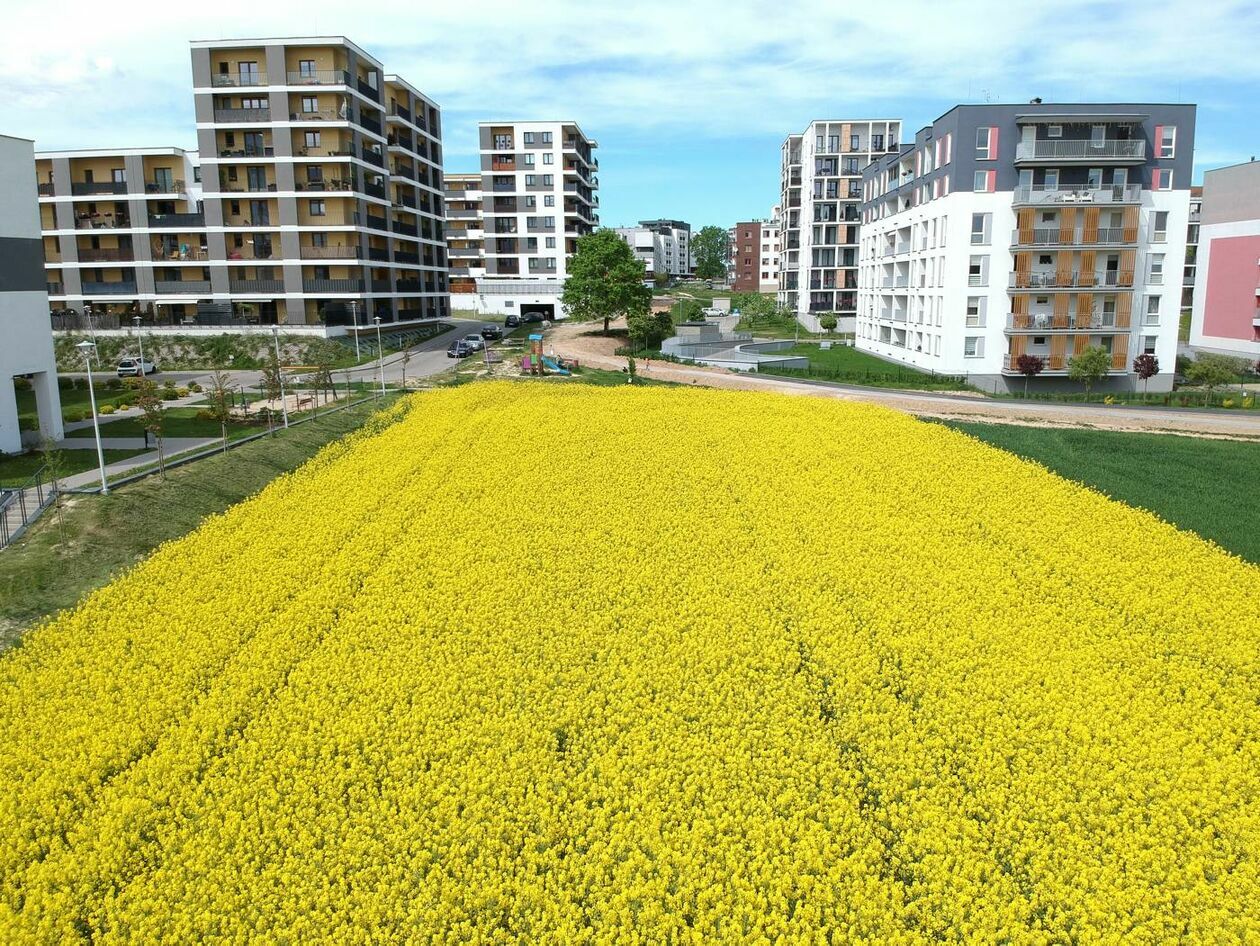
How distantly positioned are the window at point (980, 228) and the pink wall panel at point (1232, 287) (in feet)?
115

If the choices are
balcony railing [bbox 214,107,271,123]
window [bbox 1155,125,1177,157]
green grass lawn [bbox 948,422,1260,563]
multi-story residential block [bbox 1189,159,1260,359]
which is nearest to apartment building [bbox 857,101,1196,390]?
window [bbox 1155,125,1177,157]

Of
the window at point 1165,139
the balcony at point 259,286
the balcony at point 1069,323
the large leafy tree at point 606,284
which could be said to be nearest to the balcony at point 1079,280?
the balcony at point 1069,323

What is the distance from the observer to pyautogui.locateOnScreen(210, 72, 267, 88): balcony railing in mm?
68625

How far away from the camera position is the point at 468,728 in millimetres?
15109

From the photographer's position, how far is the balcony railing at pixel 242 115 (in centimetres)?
6888

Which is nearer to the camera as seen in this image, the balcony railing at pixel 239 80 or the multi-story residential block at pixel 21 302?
the multi-story residential block at pixel 21 302

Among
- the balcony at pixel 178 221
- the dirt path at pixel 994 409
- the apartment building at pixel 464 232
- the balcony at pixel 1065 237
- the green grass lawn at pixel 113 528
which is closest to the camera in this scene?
the green grass lawn at pixel 113 528

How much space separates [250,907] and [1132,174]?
63.2 meters

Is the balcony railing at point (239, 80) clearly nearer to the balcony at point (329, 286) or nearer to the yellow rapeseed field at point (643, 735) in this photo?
the balcony at point (329, 286)

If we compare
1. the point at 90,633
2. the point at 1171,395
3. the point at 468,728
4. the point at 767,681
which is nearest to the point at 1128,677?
the point at 767,681

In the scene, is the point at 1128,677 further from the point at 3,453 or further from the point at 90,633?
the point at 3,453

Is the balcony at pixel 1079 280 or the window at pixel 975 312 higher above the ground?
the balcony at pixel 1079 280

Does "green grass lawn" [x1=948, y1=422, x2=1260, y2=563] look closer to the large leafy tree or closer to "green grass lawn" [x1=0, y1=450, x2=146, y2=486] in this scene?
"green grass lawn" [x1=0, y1=450, x2=146, y2=486]

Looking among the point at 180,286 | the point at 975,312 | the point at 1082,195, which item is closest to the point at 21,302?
the point at 180,286
